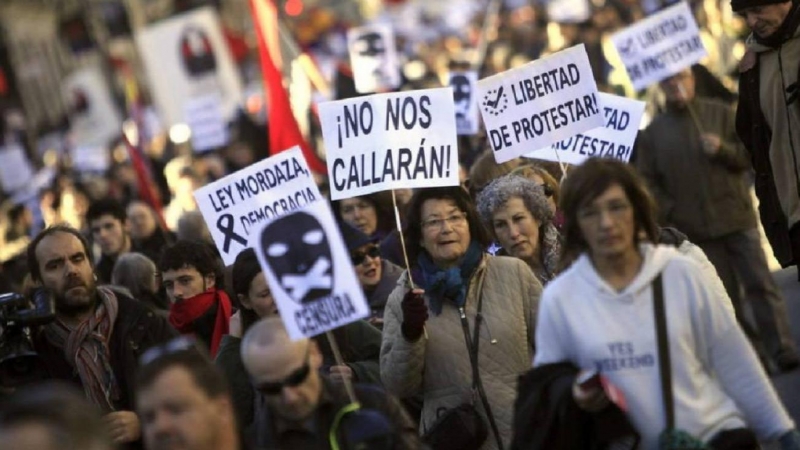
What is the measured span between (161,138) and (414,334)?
88.3 feet

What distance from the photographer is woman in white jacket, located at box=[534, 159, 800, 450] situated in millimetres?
6637

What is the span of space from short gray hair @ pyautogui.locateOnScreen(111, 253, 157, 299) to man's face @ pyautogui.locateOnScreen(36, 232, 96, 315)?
200cm

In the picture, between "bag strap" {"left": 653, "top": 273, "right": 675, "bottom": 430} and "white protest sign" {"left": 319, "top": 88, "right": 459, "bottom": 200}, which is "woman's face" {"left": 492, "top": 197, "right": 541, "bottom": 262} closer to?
"white protest sign" {"left": 319, "top": 88, "right": 459, "bottom": 200}

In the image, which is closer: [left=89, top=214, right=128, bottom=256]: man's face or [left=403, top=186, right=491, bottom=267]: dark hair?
[left=403, top=186, right=491, bottom=267]: dark hair

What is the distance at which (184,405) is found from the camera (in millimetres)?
6328

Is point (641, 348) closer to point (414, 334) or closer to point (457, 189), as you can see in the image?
point (414, 334)

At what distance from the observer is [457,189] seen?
374 inches

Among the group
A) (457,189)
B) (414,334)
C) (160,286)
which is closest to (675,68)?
(160,286)

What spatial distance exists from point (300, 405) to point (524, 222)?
3111mm

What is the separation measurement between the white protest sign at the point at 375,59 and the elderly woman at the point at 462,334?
11.4 m

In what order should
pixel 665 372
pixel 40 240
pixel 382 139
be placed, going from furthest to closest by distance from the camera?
pixel 40 240 < pixel 382 139 < pixel 665 372

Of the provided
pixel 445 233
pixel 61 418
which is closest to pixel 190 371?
pixel 61 418

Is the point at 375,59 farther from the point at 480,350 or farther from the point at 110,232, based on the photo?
the point at 480,350

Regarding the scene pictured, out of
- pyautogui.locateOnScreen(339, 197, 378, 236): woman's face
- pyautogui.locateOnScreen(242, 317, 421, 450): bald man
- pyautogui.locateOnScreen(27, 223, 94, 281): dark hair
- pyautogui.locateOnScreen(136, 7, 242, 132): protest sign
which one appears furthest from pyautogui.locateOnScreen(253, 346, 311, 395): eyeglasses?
pyautogui.locateOnScreen(136, 7, 242, 132): protest sign
